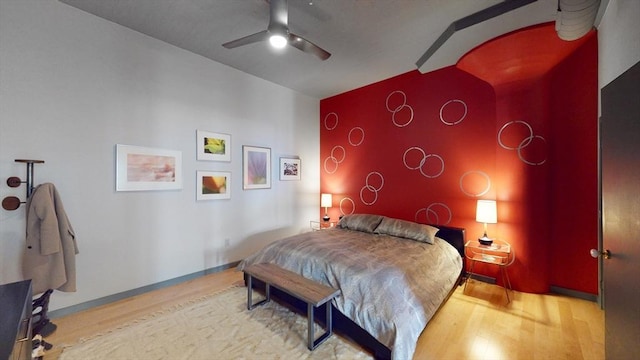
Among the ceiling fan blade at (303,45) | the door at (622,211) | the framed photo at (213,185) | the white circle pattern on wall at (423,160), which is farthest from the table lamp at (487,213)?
the framed photo at (213,185)

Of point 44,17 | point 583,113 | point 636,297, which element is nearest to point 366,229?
point 636,297

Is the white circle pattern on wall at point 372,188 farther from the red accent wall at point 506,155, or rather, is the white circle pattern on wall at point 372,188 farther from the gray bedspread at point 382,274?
the gray bedspread at point 382,274

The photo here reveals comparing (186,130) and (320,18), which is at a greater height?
(320,18)

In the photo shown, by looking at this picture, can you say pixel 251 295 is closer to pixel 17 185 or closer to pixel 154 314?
pixel 154 314

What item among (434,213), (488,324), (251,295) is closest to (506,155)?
(434,213)

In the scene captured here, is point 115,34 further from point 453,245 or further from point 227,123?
point 453,245

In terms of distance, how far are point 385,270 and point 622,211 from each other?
1469 mm

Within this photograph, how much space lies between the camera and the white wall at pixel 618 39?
1470mm

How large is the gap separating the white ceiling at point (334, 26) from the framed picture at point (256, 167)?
1277mm

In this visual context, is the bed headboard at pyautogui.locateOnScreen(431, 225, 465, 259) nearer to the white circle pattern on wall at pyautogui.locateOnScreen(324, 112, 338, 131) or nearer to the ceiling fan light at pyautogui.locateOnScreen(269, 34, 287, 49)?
the white circle pattern on wall at pyautogui.locateOnScreen(324, 112, 338, 131)

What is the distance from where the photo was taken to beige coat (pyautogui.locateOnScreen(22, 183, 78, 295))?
6.82 feet

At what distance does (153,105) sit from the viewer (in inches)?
115

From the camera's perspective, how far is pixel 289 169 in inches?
178

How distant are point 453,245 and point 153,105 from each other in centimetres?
413
